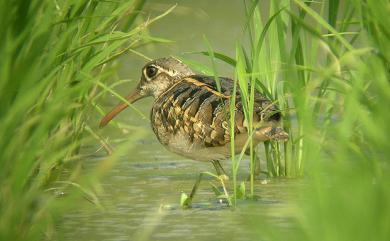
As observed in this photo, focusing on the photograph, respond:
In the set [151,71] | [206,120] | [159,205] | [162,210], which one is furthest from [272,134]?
[151,71]

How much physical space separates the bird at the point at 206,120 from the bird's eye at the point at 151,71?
0.44m

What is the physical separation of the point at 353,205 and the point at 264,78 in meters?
3.89

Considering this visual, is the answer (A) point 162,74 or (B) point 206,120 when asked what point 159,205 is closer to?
(B) point 206,120

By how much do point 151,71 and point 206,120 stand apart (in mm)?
1425

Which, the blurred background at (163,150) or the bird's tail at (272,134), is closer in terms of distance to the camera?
the blurred background at (163,150)

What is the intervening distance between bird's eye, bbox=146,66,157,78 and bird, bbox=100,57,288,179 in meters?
0.44

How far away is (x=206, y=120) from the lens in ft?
22.8

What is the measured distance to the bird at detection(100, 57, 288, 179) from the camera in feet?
22.3

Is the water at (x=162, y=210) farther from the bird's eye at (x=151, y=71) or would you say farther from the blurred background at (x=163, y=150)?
the bird's eye at (x=151, y=71)

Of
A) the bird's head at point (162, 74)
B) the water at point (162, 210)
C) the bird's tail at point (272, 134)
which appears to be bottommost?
the water at point (162, 210)

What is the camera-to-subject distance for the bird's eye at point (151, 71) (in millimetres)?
8250

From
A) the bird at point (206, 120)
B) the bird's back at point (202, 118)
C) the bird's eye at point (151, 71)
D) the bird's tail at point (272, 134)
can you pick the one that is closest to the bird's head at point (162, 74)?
the bird's eye at point (151, 71)

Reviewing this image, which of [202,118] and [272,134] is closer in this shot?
[272,134]

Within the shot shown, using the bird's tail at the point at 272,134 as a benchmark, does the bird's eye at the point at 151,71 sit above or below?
above
